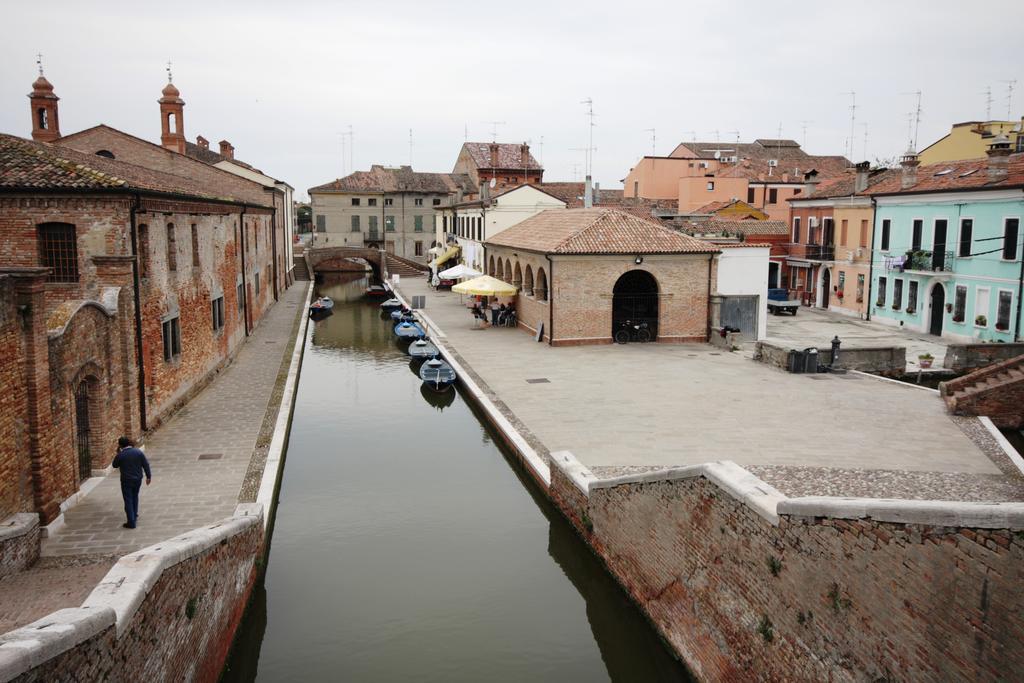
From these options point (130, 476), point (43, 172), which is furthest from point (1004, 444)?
point (43, 172)

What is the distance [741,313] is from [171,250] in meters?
20.5

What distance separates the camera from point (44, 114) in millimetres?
34594

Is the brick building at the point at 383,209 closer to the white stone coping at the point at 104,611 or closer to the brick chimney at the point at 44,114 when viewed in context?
the brick chimney at the point at 44,114

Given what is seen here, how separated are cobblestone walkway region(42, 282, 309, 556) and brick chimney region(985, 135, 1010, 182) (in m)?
27.2

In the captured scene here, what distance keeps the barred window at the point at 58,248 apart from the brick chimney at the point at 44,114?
22.0 m

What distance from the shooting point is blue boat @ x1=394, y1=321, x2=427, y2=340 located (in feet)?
112

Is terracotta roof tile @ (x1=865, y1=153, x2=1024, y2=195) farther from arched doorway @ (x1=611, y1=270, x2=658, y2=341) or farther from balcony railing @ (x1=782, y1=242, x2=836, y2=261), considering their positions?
arched doorway @ (x1=611, y1=270, x2=658, y2=341)

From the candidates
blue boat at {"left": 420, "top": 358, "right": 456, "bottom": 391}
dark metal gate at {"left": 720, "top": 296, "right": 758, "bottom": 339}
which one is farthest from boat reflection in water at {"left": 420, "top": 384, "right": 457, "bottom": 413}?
dark metal gate at {"left": 720, "top": 296, "right": 758, "bottom": 339}

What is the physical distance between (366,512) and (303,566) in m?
2.35

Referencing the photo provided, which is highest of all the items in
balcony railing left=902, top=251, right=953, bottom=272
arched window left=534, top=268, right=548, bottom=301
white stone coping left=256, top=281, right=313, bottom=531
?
balcony railing left=902, top=251, right=953, bottom=272

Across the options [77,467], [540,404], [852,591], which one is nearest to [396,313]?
[540,404]

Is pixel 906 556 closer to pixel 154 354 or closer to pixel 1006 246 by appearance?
pixel 154 354

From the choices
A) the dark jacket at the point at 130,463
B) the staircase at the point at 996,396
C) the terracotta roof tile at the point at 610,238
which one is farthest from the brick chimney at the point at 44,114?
the staircase at the point at 996,396

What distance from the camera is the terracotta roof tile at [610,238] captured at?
96.8 feet
